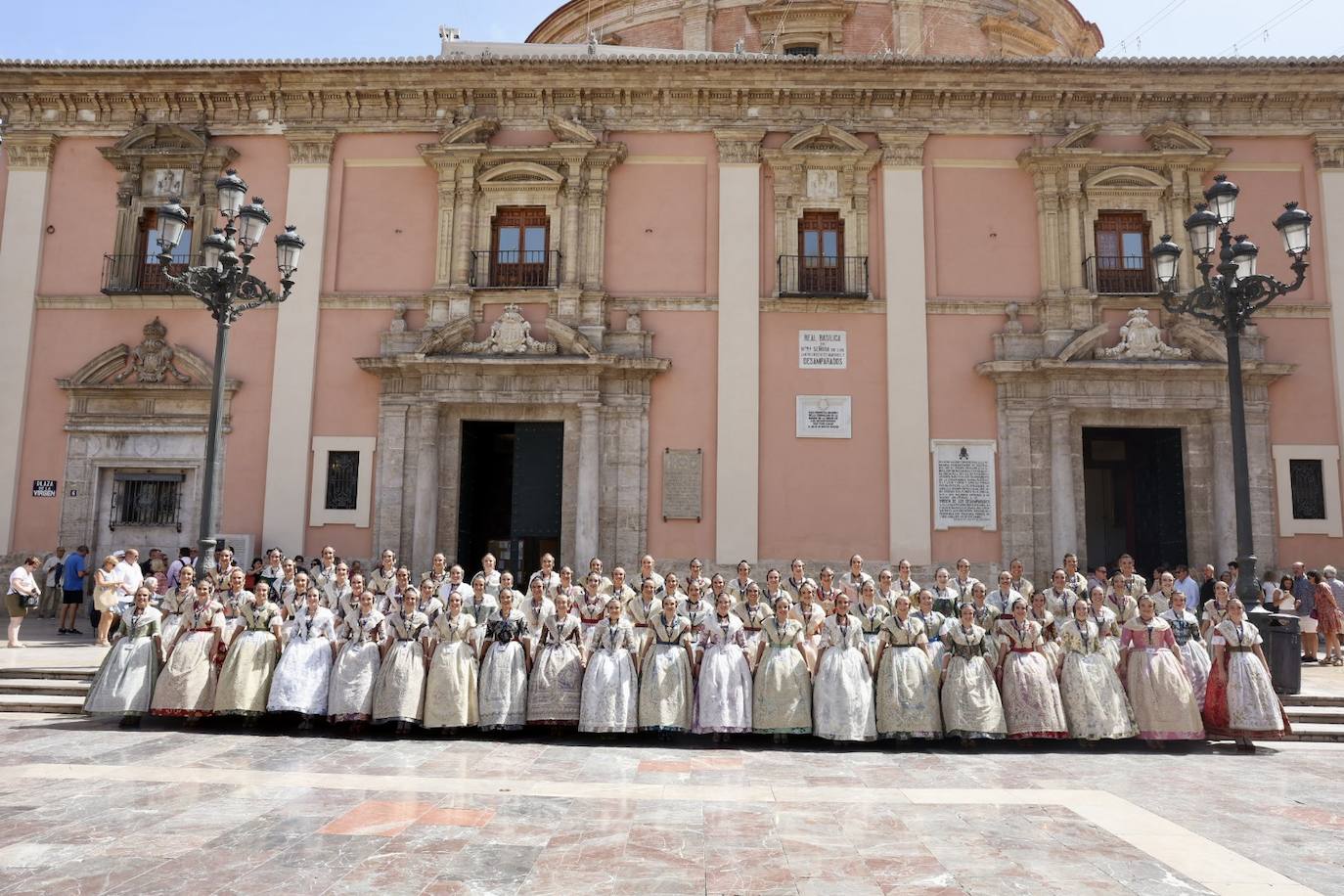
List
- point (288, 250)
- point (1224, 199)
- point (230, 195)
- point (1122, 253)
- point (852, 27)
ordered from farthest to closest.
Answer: point (852, 27) < point (1122, 253) < point (288, 250) < point (230, 195) < point (1224, 199)

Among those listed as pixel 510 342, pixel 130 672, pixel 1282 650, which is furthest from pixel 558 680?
pixel 510 342

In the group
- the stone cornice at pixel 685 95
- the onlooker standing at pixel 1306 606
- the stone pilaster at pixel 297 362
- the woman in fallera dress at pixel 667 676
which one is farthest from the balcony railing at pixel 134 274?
the onlooker standing at pixel 1306 606

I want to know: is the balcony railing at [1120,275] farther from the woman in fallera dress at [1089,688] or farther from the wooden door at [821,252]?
the woman in fallera dress at [1089,688]

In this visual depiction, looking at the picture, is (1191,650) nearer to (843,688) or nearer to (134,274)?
(843,688)

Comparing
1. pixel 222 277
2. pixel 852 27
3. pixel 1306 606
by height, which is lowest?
pixel 1306 606

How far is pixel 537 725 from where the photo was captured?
8.50m

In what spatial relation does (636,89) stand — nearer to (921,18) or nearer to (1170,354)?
(921,18)

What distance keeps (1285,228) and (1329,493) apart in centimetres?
660

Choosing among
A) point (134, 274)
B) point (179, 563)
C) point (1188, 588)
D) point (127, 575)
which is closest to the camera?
point (127, 575)

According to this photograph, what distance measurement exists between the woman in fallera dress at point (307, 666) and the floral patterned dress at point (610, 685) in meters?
2.46

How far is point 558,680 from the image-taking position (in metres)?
8.30

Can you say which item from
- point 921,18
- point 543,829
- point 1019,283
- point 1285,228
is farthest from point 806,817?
point 921,18

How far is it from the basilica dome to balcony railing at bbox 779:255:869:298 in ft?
20.3

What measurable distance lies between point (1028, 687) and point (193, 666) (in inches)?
297
